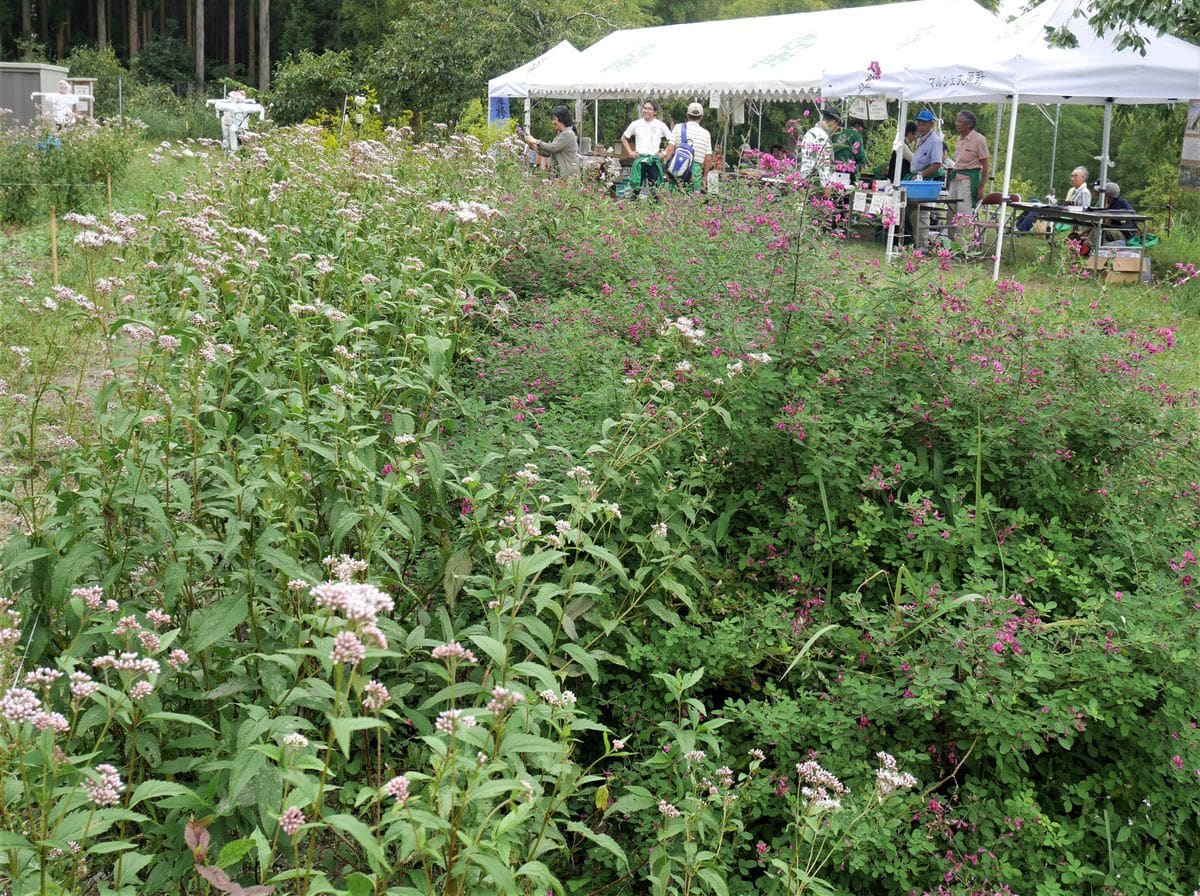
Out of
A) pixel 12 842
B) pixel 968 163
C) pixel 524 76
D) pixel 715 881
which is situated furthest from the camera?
pixel 524 76

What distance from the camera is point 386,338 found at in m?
4.31

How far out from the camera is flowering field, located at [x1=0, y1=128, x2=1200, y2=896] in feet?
6.48

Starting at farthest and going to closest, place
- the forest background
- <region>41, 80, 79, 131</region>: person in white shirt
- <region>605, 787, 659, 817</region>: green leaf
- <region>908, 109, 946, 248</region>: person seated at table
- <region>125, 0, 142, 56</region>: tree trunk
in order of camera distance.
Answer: <region>125, 0, 142, 56</region>: tree trunk
the forest background
<region>41, 80, 79, 131</region>: person in white shirt
<region>908, 109, 946, 248</region>: person seated at table
<region>605, 787, 659, 817</region>: green leaf

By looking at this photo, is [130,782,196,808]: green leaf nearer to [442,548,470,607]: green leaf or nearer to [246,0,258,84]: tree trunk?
[442,548,470,607]: green leaf

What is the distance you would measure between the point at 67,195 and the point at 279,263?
28.4 ft

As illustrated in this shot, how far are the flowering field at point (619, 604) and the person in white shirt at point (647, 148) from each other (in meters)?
8.95

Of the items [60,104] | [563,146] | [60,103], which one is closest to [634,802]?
[563,146]

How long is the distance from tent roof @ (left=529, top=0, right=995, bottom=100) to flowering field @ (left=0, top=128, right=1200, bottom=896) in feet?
31.1

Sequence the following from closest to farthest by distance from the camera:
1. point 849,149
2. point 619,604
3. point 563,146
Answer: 1. point 619,604
2. point 849,149
3. point 563,146

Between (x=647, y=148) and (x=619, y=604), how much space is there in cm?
1156

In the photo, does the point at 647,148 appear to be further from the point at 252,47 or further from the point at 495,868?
the point at 252,47

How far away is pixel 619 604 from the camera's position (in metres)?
3.09

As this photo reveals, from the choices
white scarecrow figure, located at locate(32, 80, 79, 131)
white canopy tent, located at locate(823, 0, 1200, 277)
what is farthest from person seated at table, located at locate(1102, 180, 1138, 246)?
white scarecrow figure, located at locate(32, 80, 79, 131)

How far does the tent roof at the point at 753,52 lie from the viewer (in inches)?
500
